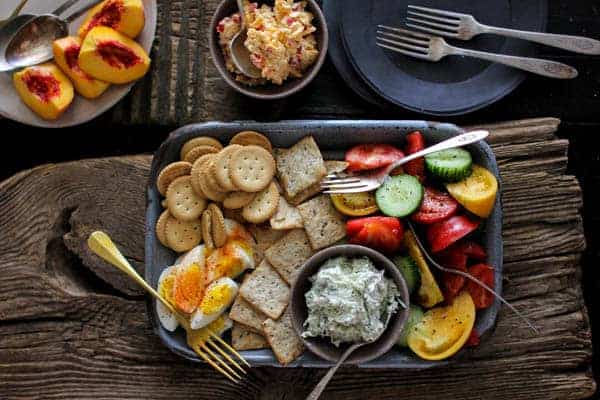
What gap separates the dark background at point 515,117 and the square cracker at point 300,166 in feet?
0.75

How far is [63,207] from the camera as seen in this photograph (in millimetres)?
2227

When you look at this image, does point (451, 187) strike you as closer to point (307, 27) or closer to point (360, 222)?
point (360, 222)

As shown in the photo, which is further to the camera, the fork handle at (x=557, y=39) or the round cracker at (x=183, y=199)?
the fork handle at (x=557, y=39)

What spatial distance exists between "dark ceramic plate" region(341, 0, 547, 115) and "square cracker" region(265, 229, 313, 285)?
43 centimetres

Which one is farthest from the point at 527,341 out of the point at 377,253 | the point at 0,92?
the point at 0,92

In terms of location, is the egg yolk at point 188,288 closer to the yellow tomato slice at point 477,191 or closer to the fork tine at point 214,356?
the fork tine at point 214,356

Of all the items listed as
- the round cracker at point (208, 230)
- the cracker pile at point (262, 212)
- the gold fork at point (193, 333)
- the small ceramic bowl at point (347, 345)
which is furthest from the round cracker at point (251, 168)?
the gold fork at point (193, 333)

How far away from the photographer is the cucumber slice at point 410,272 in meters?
1.99

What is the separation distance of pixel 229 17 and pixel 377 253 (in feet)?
2.29

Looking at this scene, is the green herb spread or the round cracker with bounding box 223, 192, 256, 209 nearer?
the green herb spread

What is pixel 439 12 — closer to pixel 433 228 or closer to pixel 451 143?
pixel 451 143

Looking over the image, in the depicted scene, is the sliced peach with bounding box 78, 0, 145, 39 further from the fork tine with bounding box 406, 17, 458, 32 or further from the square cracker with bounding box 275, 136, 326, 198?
the fork tine with bounding box 406, 17, 458, 32

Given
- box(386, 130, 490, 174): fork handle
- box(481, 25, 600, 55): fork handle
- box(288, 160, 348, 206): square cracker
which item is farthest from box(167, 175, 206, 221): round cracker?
box(481, 25, 600, 55): fork handle

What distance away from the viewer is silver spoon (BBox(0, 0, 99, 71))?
2.19 metres
